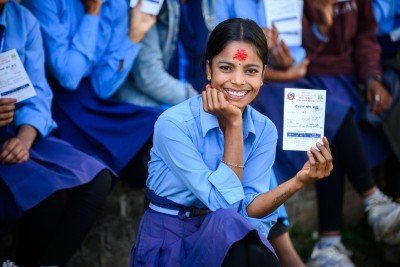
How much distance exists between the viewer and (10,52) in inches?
115

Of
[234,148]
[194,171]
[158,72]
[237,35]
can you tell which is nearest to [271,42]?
[158,72]

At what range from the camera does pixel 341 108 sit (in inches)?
152

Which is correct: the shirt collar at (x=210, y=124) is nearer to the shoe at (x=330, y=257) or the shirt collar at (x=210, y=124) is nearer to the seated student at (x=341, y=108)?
the seated student at (x=341, y=108)

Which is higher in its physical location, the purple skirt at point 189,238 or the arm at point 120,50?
the arm at point 120,50

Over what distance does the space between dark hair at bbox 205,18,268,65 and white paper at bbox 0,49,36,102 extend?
0.85m

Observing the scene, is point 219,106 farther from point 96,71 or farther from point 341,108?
point 341,108

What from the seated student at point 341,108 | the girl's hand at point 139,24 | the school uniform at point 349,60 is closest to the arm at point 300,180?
the seated student at point 341,108

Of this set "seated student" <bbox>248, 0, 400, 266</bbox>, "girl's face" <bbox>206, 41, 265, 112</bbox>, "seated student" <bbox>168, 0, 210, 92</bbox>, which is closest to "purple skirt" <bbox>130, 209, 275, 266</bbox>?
"girl's face" <bbox>206, 41, 265, 112</bbox>

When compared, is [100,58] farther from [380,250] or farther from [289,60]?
[380,250]

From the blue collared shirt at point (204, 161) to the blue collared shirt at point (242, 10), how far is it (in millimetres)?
1191

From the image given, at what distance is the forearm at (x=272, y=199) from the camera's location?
96.3 inches

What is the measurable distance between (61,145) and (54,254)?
1.65ft

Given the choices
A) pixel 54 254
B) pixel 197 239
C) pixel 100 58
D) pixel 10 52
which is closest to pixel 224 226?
pixel 197 239

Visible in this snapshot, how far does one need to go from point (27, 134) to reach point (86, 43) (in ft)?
1.90
